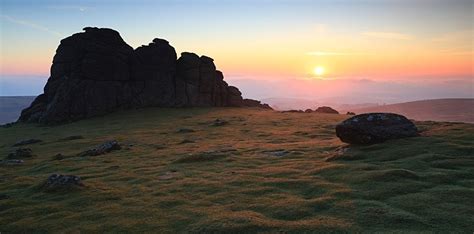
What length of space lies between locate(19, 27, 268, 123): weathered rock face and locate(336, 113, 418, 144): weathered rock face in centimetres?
6604

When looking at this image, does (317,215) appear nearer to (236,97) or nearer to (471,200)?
(471,200)

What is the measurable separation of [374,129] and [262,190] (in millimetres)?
14763

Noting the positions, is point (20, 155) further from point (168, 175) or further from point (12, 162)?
point (168, 175)

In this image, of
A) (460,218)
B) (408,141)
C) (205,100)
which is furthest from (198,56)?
(460,218)

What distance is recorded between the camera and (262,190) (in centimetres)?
2164

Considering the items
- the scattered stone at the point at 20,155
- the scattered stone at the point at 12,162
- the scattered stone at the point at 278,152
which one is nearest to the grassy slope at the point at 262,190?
the scattered stone at the point at 278,152

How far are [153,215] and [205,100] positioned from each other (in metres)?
82.0

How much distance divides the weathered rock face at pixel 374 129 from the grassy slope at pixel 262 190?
144cm

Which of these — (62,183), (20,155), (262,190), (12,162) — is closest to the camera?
(262,190)

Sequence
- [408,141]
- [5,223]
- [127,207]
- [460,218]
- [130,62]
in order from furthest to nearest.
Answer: [130,62], [408,141], [127,207], [5,223], [460,218]

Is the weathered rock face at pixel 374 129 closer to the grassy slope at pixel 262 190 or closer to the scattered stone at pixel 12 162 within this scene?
the grassy slope at pixel 262 190

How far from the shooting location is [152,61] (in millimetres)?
96938

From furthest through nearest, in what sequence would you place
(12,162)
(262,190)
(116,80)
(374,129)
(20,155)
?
(116,80) → (20,155) → (12,162) → (374,129) → (262,190)

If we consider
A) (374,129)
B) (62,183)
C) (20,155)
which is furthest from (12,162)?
(374,129)
